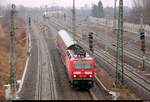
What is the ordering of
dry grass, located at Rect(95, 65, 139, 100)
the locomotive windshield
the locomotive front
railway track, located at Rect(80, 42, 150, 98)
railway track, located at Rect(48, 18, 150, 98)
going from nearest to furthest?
dry grass, located at Rect(95, 65, 139, 100) < the locomotive front < the locomotive windshield < railway track, located at Rect(48, 18, 150, 98) < railway track, located at Rect(80, 42, 150, 98)

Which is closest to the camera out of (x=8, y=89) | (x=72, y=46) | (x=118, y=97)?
(x=8, y=89)

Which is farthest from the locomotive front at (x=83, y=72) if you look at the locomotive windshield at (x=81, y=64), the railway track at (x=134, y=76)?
the railway track at (x=134, y=76)

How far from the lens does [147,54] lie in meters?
60.2

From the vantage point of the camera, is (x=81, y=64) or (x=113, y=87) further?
(x=113, y=87)

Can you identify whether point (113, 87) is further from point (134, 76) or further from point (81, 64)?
point (134, 76)

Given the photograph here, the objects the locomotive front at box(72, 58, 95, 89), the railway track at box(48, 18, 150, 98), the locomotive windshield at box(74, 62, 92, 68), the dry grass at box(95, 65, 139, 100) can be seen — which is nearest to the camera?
the dry grass at box(95, 65, 139, 100)

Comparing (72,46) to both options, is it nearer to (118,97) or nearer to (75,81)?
(75,81)

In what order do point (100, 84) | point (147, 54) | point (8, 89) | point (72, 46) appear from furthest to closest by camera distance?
1. point (147, 54)
2. point (72, 46)
3. point (100, 84)
4. point (8, 89)

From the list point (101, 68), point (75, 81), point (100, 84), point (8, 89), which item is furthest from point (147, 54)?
point (8, 89)

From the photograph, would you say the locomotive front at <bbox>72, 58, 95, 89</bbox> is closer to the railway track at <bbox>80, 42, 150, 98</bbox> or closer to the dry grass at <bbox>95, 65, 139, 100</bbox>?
the dry grass at <bbox>95, 65, 139, 100</bbox>

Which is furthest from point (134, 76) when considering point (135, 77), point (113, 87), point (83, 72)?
point (83, 72)

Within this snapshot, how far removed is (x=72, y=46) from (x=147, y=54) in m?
22.7

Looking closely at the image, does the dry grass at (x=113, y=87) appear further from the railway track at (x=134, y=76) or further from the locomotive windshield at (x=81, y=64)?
the locomotive windshield at (x=81, y=64)

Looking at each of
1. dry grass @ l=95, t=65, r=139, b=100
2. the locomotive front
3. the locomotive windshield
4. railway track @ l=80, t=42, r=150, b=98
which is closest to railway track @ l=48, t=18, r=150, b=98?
railway track @ l=80, t=42, r=150, b=98
